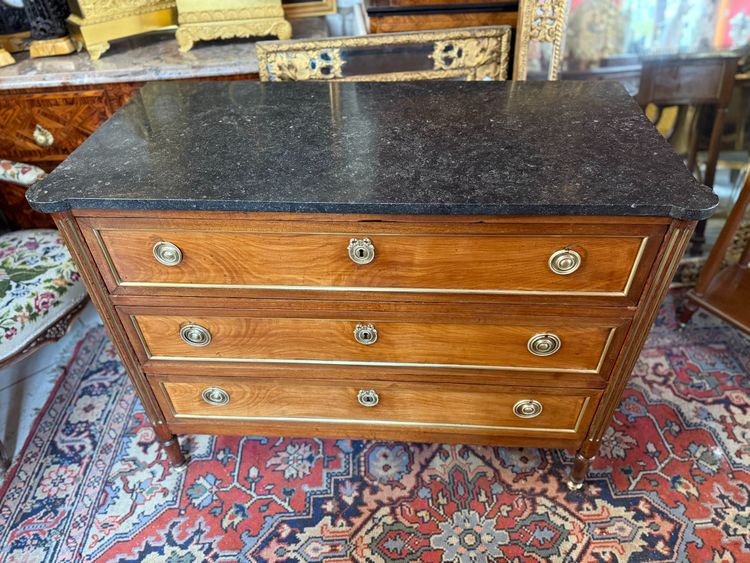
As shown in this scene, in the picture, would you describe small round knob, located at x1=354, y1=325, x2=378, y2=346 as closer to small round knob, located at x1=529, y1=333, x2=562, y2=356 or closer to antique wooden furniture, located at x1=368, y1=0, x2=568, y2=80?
small round knob, located at x1=529, y1=333, x2=562, y2=356

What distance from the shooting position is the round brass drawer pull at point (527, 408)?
1.30 m

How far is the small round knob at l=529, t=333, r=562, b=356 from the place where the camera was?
1157 millimetres

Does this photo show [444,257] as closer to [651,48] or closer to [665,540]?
[665,540]

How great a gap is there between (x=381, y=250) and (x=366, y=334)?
0.76 feet

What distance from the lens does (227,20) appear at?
1700 millimetres

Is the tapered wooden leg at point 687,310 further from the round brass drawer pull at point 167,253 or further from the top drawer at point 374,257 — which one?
the round brass drawer pull at point 167,253

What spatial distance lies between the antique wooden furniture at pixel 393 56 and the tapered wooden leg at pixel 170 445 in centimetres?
105

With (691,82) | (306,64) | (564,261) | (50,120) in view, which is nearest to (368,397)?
(564,261)

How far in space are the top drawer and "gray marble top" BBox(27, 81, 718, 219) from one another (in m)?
0.06

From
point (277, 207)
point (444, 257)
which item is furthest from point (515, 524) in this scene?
point (277, 207)

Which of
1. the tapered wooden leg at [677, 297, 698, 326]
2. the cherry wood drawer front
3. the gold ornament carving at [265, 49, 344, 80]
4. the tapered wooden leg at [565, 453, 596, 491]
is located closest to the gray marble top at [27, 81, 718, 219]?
the gold ornament carving at [265, 49, 344, 80]

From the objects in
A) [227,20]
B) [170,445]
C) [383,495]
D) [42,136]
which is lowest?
[383,495]

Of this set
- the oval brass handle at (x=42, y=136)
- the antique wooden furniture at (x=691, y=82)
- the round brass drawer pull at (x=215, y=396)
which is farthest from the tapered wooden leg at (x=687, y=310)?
the oval brass handle at (x=42, y=136)

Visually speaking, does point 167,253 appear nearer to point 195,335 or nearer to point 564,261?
point 195,335
